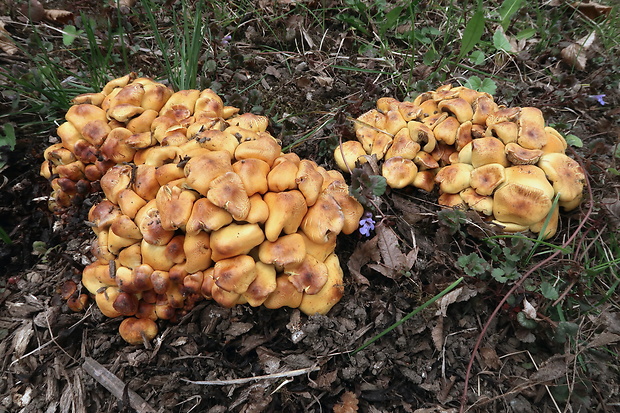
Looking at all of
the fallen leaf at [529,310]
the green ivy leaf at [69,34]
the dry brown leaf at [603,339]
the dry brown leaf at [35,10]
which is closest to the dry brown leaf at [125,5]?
the green ivy leaf at [69,34]

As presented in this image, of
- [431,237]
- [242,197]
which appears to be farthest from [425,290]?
[242,197]

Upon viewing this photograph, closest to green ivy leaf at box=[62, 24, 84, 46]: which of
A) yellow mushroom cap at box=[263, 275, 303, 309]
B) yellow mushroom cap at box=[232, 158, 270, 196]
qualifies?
yellow mushroom cap at box=[232, 158, 270, 196]

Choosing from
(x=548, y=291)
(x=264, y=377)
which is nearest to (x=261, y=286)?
(x=264, y=377)

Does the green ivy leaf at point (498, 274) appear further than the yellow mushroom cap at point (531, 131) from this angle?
No

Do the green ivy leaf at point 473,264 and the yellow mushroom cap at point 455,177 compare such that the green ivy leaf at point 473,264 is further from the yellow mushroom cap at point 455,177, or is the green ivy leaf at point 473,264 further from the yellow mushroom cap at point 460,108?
the yellow mushroom cap at point 460,108

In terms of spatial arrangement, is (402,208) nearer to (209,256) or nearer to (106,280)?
(209,256)

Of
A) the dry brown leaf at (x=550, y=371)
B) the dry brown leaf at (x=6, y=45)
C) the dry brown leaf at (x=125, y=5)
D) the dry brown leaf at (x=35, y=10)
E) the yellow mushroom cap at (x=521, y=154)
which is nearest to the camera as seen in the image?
the dry brown leaf at (x=550, y=371)

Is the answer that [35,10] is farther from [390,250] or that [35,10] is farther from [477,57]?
[477,57]
